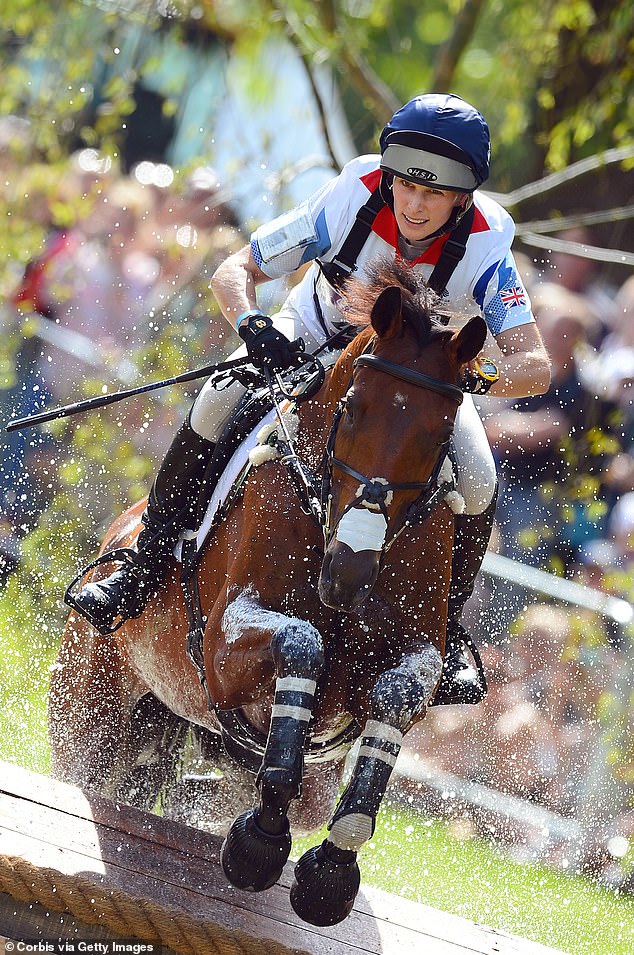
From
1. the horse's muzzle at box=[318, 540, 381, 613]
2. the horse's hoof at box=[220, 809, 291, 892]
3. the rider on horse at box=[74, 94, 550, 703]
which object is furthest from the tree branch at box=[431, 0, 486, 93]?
the horse's hoof at box=[220, 809, 291, 892]

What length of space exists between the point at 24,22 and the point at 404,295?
20.4 feet

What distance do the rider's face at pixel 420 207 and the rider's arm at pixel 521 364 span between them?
15.6 inches

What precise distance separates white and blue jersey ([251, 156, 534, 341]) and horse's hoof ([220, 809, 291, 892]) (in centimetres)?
142

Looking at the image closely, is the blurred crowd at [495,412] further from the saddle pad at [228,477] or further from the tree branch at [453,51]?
the saddle pad at [228,477]

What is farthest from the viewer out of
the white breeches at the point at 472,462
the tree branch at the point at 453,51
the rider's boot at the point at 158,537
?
the tree branch at the point at 453,51

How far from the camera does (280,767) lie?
2609 millimetres

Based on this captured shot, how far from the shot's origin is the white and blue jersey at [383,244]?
313 centimetres

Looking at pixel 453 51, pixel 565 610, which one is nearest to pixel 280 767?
pixel 565 610

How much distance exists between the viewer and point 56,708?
4453 mm

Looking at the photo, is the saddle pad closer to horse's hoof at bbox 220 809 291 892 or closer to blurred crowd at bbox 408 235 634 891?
horse's hoof at bbox 220 809 291 892

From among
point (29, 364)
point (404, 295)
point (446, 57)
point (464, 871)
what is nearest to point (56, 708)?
point (464, 871)

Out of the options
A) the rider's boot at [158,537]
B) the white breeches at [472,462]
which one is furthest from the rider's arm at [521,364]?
the rider's boot at [158,537]

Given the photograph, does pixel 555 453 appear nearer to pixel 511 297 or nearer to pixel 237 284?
pixel 511 297

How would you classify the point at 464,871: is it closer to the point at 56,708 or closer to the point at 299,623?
the point at 56,708
